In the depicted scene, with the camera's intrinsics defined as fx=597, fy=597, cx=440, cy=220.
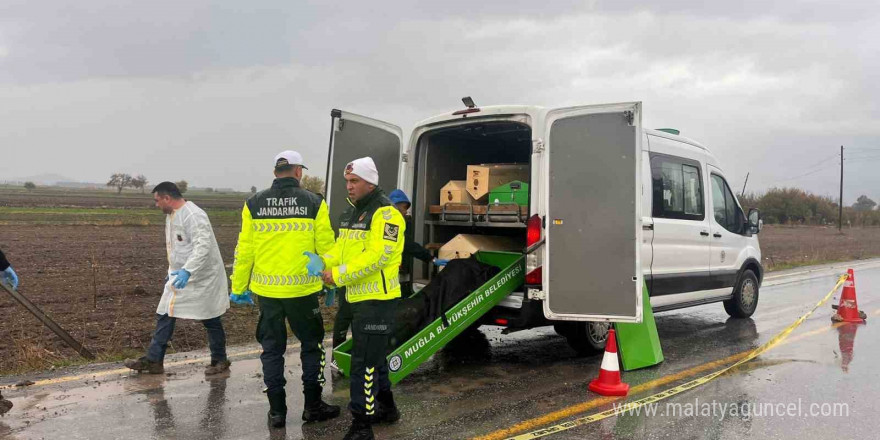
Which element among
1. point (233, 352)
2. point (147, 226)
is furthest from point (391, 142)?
point (147, 226)

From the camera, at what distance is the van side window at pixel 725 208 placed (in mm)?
7285

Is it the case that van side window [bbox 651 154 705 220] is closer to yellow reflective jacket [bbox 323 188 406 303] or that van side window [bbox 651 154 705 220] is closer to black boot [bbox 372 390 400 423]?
yellow reflective jacket [bbox 323 188 406 303]

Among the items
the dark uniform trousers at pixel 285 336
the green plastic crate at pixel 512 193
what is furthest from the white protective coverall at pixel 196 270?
the green plastic crate at pixel 512 193

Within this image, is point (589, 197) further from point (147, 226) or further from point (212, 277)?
point (147, 226)

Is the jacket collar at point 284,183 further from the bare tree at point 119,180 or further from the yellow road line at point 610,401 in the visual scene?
the bare tree at point 119,180

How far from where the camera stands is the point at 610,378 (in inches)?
187

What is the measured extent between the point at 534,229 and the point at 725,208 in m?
3.72

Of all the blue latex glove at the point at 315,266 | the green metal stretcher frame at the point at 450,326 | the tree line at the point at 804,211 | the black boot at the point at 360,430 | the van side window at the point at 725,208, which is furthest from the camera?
the tree line at the point at 804,211

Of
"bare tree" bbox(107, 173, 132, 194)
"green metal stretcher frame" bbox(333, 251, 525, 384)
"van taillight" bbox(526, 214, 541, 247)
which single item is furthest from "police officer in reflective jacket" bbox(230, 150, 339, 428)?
"bare tree" bbox(107, 173, 132, 194)

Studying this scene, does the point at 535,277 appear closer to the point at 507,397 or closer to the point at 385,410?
the point at 507,397

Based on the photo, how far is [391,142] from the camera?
6.34 m

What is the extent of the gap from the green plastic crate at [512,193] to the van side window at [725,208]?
305 cm

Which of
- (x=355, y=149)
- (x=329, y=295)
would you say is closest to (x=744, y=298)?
(x=355, y=149)

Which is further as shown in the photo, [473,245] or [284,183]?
[473,245]
